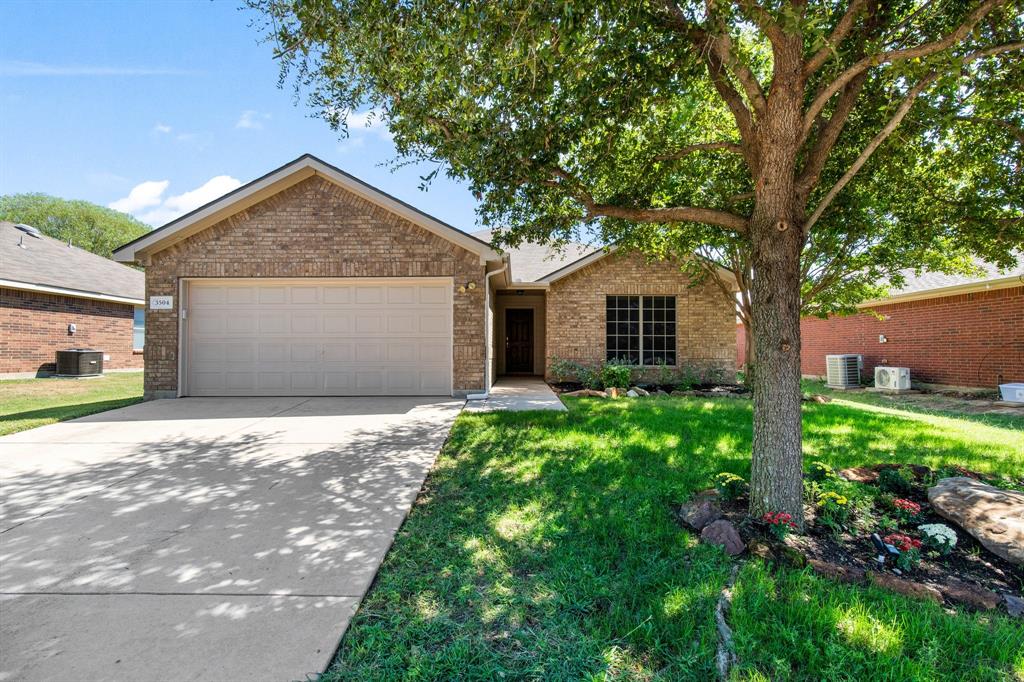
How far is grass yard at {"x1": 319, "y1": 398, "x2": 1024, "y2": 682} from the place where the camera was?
79.9 inches

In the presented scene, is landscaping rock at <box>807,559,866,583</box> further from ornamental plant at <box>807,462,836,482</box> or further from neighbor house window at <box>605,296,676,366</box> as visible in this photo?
neighbor house window at <box>605,296,676,366</box>

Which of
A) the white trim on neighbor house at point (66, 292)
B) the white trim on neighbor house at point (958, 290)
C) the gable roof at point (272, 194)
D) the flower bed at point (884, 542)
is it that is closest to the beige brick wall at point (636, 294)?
the gable roof at point (272, 194)

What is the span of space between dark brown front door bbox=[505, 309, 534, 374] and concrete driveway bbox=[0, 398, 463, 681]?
965 cm

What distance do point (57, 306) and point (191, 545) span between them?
17.3 meters

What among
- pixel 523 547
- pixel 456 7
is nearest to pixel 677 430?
pixel 523 547

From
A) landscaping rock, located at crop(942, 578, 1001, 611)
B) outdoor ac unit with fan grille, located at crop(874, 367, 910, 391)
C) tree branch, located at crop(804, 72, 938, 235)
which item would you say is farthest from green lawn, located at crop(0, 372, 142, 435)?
outdoor ac unit with fan grille, located at crop(874, 367, 910, 391)

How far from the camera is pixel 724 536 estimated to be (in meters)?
3.20

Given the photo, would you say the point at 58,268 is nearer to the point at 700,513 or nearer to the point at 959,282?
the point at 700,513

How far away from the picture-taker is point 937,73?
3373 millimetres

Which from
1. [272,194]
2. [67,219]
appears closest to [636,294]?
[272,194]

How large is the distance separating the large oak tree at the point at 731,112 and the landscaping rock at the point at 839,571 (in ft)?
2.08

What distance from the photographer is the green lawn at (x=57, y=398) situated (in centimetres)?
732

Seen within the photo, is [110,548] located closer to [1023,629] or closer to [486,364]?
[1023,629]

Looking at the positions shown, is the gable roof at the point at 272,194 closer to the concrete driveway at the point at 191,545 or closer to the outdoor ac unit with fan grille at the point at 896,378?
the concrete driveway at the point at 191,545
